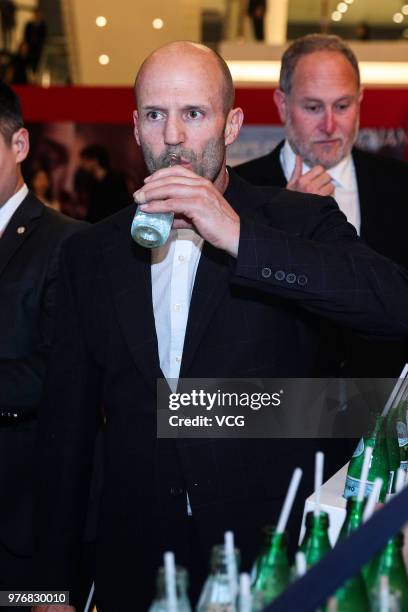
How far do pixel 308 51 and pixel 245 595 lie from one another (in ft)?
8.80

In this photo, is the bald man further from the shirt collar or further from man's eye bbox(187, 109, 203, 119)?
the shirt collar

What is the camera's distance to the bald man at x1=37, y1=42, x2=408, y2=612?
6.75 ft

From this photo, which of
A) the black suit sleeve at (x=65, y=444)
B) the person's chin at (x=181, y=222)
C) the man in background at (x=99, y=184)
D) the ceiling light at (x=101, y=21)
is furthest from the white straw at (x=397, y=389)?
the ceiling light at (x=101, y=21)

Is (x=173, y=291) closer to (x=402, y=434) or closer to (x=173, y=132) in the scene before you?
(x=173, y=132)

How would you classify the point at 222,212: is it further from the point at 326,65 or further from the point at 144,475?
the point at 326,65

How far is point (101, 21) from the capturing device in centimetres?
1307

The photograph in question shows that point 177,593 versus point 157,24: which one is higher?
point 157,24

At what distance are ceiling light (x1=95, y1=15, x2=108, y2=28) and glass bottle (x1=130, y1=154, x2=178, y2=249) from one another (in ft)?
38.4

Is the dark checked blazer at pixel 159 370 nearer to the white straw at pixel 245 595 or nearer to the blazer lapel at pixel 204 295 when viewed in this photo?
the blazer lapel at pixel 204 295

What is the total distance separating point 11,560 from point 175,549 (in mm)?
893

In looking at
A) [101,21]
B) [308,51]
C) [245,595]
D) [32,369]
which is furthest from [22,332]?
[101,21]

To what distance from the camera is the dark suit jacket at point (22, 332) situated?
282 cm

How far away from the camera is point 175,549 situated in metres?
2.15

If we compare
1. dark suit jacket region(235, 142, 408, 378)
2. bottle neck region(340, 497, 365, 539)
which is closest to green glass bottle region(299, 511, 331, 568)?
bottle neck region(340, 497, 365, 539)
